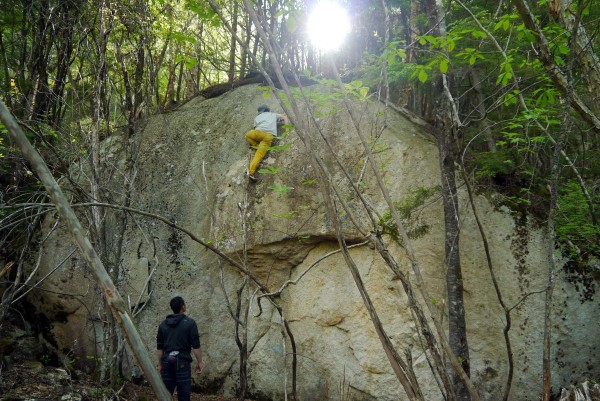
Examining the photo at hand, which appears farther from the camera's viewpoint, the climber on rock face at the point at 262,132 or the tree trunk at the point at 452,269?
the climber on rock face at the point at 262,132

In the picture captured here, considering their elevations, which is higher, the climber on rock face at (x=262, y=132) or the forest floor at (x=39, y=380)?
the climber on rock face at (x=262, y=132)

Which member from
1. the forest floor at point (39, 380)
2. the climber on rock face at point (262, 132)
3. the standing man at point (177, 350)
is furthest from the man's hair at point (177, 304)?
the climber on rock face at point (262, 132)

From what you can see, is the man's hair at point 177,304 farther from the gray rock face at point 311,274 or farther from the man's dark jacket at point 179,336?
the gray rock face at point 311,274

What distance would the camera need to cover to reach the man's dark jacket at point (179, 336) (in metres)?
5.19

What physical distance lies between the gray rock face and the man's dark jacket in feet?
1.86

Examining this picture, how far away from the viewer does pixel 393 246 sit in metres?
6.38

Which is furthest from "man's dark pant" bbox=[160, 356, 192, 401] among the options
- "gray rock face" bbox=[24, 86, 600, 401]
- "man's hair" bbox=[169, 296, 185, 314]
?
"gray rock face" bbox=[24, 86, 600, 401]

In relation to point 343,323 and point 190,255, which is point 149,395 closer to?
point 190,255

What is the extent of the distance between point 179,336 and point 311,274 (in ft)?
7.58

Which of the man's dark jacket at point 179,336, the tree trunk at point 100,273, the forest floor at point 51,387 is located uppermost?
the tree trunk at point 100,273

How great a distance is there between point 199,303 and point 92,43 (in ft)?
14.4

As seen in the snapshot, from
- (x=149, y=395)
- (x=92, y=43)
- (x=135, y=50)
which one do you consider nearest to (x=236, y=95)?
(x=135, y=50)

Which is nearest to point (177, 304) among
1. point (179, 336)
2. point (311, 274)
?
point (179, 336)

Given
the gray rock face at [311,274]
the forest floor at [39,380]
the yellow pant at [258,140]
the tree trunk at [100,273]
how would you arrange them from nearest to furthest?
1. the tree trunk at [100,273]
2. the forest floor at [39,380]
3. the gray rock face at [311,274]
4. the yellow pant at [258,140]
